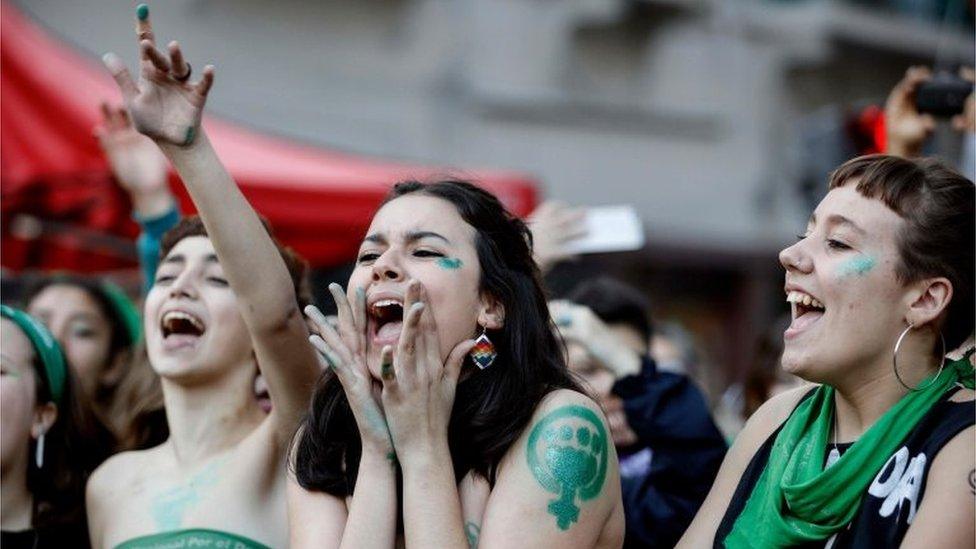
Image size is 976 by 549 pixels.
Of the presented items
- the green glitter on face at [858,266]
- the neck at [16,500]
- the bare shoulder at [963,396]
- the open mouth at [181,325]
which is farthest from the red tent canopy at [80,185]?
the bare shoulder at [963,396]

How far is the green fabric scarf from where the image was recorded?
9.10ft

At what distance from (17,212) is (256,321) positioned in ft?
12.4

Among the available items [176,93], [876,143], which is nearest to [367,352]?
[176,93]

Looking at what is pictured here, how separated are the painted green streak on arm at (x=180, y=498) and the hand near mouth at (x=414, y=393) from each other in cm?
85

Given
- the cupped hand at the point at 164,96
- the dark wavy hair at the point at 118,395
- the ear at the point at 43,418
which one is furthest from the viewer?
the dark wavy hair at the point at 118,395

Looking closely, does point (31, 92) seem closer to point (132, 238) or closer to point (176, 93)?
point (132, 238)

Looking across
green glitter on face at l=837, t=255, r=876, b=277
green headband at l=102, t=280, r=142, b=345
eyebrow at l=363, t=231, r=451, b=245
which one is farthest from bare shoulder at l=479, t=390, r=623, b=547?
green headband at l=102, t=280, r=142, b=345

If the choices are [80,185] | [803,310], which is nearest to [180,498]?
[803,310]

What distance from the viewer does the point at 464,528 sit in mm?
2965

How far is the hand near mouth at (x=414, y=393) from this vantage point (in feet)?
9.77

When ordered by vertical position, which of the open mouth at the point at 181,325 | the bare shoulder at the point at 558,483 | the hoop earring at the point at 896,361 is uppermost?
the hoop earring at the point at 896,361

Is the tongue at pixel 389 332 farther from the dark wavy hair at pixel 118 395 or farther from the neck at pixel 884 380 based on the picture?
the dark wavy hair at pixel 118 395

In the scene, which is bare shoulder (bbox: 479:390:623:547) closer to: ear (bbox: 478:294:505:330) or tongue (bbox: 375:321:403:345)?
ear (bbox: 478:294:505:330)

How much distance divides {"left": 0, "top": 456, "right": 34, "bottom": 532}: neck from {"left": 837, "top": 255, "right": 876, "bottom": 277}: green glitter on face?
228 centimetres
